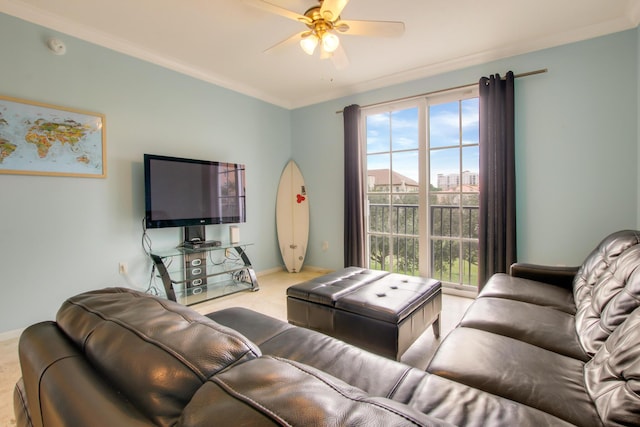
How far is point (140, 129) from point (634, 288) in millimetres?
3683

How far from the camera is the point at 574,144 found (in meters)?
2.72

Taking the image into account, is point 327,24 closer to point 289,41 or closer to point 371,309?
point 289,41

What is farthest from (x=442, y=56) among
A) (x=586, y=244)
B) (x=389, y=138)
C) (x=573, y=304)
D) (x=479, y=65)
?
(x=573, y=304)

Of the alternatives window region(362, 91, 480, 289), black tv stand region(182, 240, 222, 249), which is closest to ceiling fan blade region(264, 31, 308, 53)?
window region(362, 91, 480, 289)

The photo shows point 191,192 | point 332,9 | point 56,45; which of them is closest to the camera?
point 332,9

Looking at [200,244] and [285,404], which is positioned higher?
[285,404]

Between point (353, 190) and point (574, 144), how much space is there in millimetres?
2210

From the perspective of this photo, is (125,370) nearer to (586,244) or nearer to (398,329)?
(398,329)

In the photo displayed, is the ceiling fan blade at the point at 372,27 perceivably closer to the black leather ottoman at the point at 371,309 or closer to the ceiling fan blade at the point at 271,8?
the ceiling fan blade at the point at 271,8

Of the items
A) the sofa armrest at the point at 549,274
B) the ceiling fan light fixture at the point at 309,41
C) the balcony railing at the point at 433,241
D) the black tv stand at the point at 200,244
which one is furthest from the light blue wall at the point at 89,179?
the sofa armrest at the point at 549,274

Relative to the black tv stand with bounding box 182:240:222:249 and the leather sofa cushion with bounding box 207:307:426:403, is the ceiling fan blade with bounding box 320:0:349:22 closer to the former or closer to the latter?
the leather sofa cushion with bounding box 207:307:426:403

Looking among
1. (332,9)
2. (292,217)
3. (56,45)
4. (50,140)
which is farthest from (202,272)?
(332,9)

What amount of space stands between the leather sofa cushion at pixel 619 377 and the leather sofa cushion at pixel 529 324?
0.73 ft

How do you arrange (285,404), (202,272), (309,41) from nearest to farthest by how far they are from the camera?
1. (285,404)
2. (309,41)
3. (202,272)
